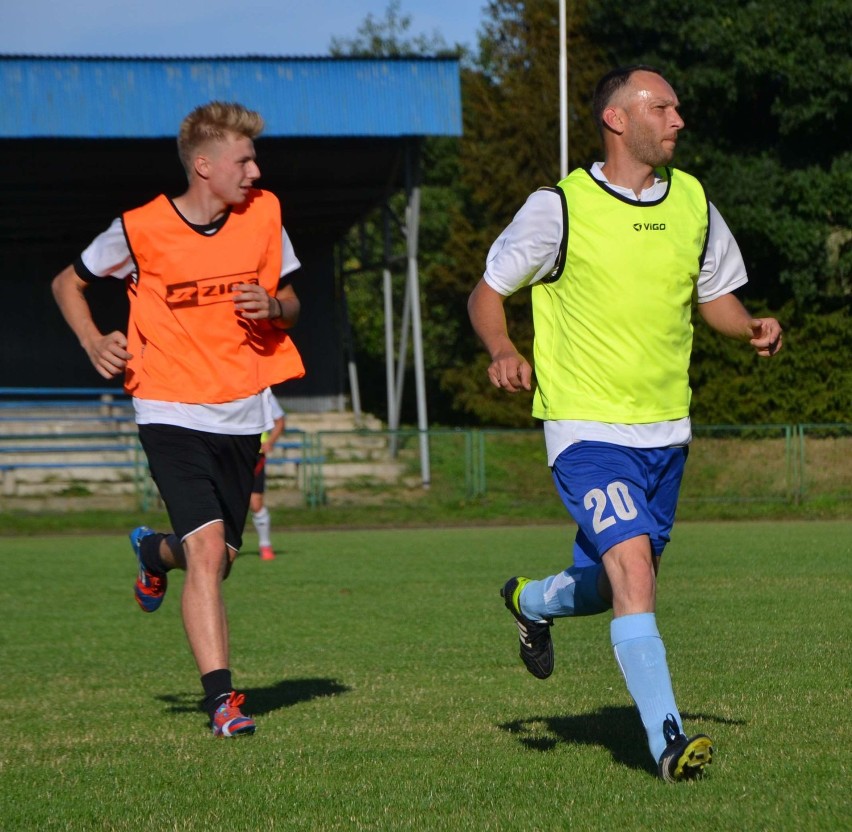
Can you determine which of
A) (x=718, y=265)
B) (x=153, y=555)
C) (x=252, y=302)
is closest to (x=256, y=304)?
(x=252, y=302)

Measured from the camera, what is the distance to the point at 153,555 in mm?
6340

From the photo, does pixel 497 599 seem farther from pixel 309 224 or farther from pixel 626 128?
pixel 309 224

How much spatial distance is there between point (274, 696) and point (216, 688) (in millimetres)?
1194

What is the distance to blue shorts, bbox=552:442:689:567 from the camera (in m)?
4.55

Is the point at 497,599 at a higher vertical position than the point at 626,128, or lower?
lower

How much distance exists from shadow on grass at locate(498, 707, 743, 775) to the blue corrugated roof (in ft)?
69.3

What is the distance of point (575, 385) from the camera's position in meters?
4.84

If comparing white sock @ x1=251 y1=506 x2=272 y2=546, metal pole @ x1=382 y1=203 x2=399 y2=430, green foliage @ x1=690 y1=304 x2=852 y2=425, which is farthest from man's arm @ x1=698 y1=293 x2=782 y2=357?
green foliage @ x1=690 y1=304 x2=852 y2=425

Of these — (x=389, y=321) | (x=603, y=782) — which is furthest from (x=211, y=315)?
(x=389, y=321)

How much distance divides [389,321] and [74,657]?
80.4 feet

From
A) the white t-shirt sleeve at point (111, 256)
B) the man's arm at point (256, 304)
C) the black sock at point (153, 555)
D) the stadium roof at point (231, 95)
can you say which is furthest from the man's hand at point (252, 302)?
the stadium roof at point (231, 95)

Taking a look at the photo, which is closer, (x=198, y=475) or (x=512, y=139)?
(x=198, y=475)

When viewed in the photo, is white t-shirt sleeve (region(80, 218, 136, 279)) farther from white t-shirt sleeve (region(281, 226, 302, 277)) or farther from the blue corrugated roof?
the blue corrugated roof

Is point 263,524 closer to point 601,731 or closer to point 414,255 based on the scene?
point 601,731
